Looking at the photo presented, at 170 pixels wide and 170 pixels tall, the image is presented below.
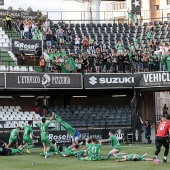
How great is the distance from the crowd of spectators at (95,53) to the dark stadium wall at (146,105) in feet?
11.9

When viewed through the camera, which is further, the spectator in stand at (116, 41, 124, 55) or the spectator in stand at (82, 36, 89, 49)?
the spectator in stand at (82, 36, 89, 49)

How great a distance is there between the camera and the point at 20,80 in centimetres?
4225

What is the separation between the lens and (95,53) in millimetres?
45500

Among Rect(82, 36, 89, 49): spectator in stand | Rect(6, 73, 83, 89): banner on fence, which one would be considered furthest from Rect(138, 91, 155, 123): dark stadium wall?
Rect(6, 73, 83, 89): banner on fence

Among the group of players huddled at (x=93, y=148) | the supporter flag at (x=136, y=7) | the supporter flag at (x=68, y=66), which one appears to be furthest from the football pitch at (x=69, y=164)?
the supporter flag at (x=136, y=7)

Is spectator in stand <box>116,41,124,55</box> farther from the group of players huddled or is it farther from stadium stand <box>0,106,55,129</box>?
the group of players huddled

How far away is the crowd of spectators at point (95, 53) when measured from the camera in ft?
143

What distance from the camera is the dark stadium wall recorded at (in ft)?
157

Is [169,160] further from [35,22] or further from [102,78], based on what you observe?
[35,22]

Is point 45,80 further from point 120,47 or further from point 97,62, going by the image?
point 120,47

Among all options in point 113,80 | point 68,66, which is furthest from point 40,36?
point 113,80

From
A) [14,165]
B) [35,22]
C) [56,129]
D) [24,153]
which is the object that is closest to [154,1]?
[35,22]

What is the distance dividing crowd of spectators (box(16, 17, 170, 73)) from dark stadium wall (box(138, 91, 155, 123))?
3629 millimetres

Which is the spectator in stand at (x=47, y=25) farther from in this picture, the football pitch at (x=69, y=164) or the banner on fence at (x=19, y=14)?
the football pitch at (x=69, y=164)
